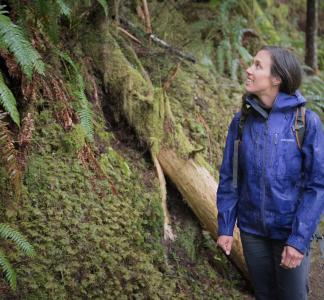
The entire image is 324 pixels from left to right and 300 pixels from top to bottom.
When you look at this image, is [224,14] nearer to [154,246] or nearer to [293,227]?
[154,246]

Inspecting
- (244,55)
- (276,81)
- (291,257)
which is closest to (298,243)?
(291,257)

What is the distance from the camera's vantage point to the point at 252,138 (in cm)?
313

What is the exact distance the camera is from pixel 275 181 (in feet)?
9.80

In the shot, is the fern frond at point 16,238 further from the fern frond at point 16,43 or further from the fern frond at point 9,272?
the fern frond at point 16,43

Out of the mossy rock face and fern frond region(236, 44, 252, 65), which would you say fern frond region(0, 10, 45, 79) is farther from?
fern frond region(236, 44, 252, 65)

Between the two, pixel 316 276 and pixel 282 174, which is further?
pixel 316 276

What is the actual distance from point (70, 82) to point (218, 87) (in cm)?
297

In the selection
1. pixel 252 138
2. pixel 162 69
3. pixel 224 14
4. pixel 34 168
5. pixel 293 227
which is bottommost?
pixel 293 227

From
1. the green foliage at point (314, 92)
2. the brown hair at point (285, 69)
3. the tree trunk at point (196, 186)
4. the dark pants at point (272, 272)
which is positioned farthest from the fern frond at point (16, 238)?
the green foliage at point (314, 92)

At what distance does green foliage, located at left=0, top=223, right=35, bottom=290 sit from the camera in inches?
117

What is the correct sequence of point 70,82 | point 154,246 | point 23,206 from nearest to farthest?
point 23,206 < point 154,246 < point 70,82

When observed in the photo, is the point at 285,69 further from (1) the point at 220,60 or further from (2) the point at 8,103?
(1) the point at 220,60

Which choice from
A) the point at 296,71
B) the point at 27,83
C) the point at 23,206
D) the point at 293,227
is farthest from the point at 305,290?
the point at 27,83

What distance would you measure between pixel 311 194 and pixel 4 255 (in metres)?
2.15
